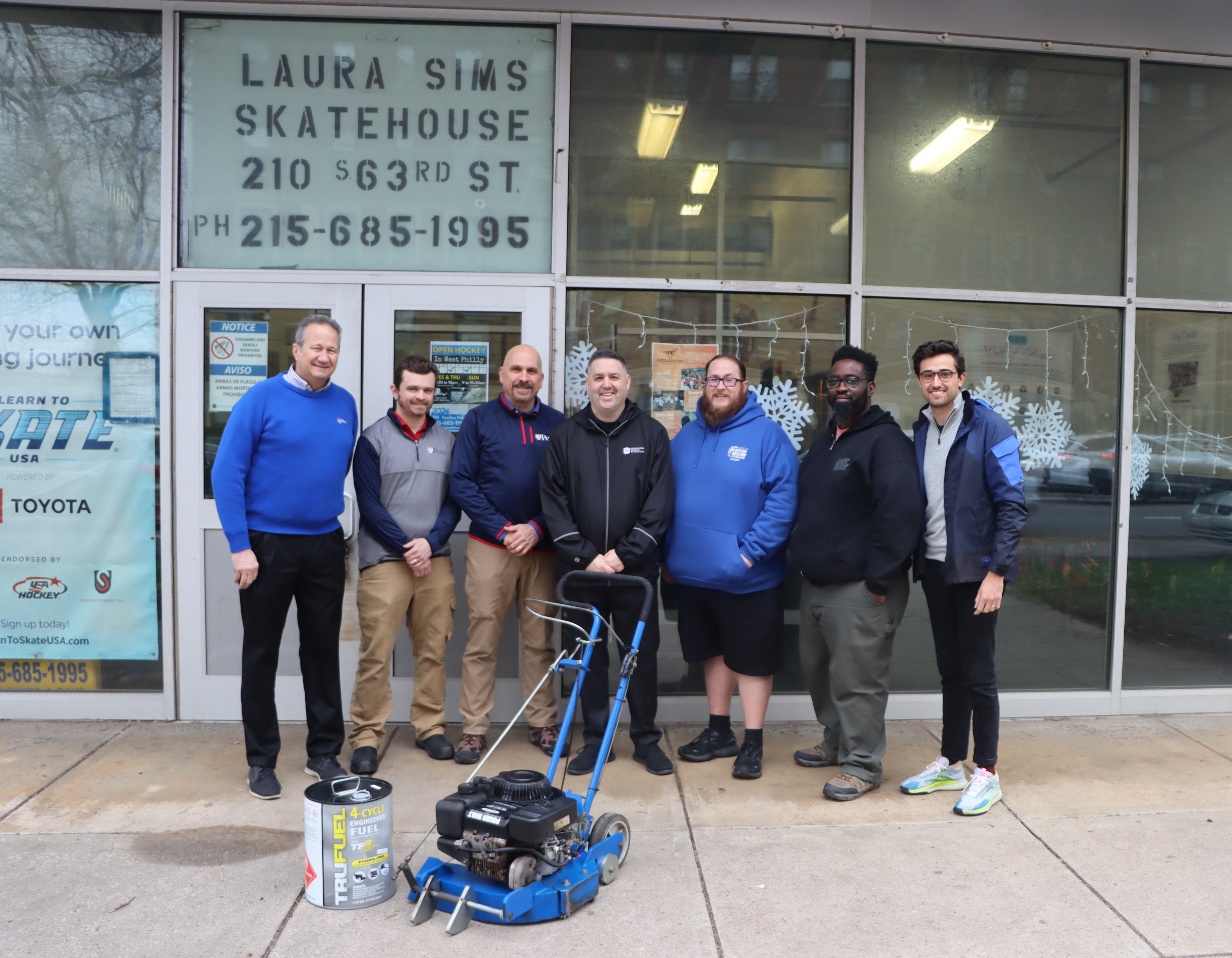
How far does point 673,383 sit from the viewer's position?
510 centimetres

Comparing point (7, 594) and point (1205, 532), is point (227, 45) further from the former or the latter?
point (1205, 532)

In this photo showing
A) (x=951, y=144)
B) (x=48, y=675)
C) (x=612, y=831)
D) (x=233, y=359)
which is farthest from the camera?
(x=951, y=144)

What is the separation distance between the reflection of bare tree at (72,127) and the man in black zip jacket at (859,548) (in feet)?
12.8

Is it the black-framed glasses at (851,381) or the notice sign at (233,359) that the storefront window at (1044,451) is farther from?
the notice sign at (233,359)

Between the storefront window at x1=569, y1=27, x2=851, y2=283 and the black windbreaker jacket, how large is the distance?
4.13ft

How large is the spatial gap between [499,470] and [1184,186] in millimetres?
4461

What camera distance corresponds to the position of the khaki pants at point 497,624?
14.9ft

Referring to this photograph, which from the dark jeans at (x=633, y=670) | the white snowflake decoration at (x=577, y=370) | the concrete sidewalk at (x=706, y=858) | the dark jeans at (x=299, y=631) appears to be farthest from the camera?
the white snowflake decoration at (x=577, y=370)

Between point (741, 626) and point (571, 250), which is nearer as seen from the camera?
point (741, 626)

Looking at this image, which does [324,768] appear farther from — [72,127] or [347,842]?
[72,127]

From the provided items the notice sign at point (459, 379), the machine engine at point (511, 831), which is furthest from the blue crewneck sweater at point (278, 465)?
the machine engine at point (511, 831)

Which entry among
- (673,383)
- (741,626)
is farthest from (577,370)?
(741,626)

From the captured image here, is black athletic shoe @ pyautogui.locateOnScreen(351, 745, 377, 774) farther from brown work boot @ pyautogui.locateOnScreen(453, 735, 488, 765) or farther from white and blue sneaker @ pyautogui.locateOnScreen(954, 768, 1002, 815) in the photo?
white and blue sneaker @ pyautogui.locateOnScreen(954, 768, 1002, 815)

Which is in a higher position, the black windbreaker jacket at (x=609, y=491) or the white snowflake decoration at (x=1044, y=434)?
the white snowflake decoration at (x=1044, y=434)
